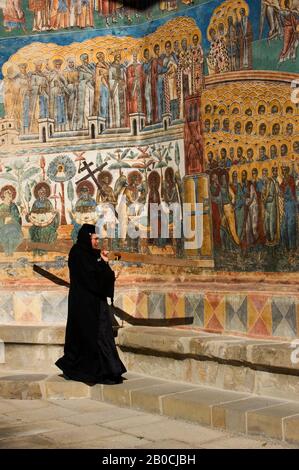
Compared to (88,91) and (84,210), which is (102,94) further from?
(84,210)

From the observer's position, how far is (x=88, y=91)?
955 cm

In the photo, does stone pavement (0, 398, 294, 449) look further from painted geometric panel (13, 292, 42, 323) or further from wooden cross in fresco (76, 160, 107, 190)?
wooden cross in fresco (76, 160, 107, 190)

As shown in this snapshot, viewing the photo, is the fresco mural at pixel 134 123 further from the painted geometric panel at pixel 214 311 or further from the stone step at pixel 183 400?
the stone step at pixel 183 400

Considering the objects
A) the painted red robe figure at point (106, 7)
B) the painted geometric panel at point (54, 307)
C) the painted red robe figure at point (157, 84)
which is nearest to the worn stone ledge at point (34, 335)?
the painted geometric panel at point (54, 307)

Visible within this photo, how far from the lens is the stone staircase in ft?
20.7

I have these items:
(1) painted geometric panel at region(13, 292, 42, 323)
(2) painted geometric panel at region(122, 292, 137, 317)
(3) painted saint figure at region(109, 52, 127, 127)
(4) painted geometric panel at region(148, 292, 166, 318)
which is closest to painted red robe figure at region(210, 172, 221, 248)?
(4) painted geometric panel at region(148, 292, 166, 318)

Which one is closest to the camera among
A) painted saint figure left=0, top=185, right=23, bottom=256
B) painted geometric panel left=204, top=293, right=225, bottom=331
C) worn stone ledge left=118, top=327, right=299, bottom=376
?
worn stone ledge left=118, top=327, right=299, bottom=376

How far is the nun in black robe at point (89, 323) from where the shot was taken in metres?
7.73

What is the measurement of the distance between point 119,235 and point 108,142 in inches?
44.6

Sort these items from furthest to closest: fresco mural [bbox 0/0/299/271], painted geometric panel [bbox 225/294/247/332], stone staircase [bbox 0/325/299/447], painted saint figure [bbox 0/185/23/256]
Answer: painted saint figure [bbox 0/185/23/256], fresco mural [bbox 0/0/299/271], painted geometric panel [bbox 225/294/247/332], stone staircase [bbox 0/325/299/447]

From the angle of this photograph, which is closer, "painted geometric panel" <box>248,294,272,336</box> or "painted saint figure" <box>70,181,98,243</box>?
"painted geometric panel" <box>248,294,272,336</box>

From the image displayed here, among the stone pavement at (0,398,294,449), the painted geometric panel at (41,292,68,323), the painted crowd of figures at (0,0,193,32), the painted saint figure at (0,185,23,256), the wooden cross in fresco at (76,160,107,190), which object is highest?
the painted crowd of figures at (0,0,193,32)

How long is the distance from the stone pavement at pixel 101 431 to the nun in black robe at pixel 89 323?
0.38 metres

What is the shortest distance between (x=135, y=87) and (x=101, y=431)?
178 inches
